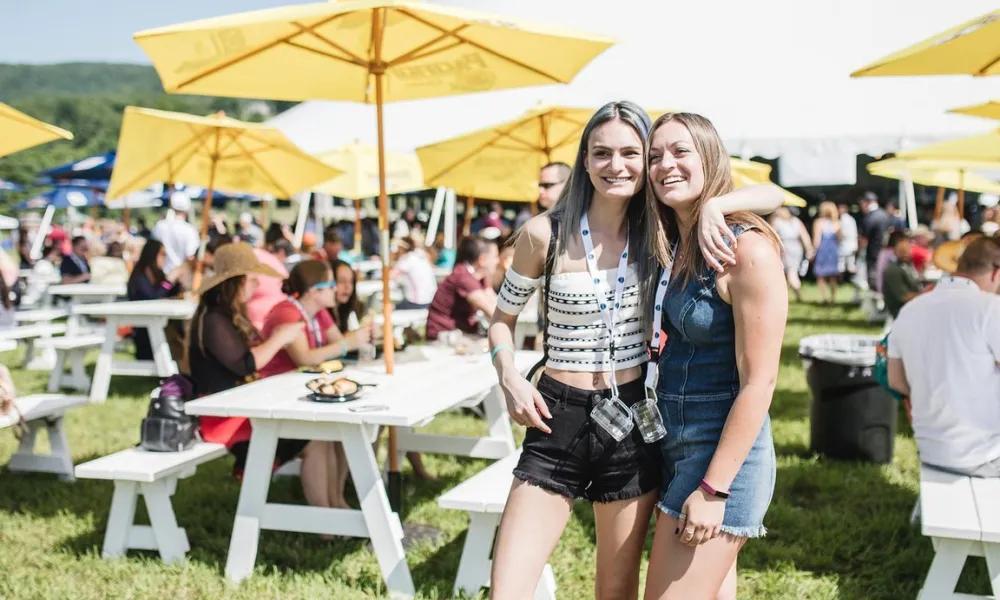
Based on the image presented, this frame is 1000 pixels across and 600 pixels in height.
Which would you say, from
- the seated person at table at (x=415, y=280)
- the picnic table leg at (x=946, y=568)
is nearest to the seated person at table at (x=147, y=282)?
the seated person at table at (x=415, y=280)

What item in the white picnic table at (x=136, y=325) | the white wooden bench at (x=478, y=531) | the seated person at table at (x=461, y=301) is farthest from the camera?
the white picnic table at (x=136, y=325)

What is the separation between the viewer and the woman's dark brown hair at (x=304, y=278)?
489 cm

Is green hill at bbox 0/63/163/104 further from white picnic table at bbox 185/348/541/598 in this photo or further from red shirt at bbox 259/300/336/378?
white picnic table at bbox 185/348/541/598

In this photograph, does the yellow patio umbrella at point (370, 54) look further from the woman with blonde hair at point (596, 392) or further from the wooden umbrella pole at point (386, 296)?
the woman with blonde hair at point (596, 392)

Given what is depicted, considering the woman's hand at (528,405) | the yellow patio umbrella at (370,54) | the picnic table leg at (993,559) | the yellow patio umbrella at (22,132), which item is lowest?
the picnic table leg at (993,559)

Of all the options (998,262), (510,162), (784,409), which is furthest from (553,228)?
(510,162)

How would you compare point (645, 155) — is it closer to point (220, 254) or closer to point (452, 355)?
point (220, 254)

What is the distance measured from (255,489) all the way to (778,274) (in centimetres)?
264

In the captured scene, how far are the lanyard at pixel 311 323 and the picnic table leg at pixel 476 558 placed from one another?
1.65 metres

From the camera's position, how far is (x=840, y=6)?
16.0m

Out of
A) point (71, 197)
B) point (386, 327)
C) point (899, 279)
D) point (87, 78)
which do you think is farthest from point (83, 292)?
point (87, 78)

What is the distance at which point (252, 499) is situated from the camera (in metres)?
3.88

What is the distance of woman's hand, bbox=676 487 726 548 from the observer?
2.06 metres

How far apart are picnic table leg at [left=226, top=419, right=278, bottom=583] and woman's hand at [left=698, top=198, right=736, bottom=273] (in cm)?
237
